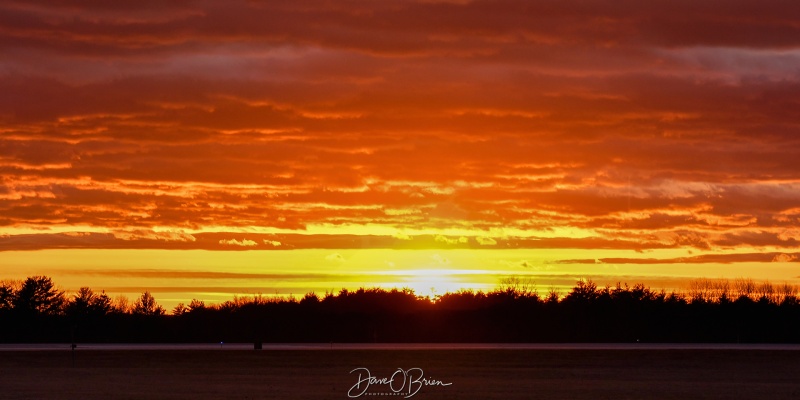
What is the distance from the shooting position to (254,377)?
52.7 meters

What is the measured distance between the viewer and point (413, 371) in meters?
55.9

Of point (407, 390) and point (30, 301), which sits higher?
point (30, 301)

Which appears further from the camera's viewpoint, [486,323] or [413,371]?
[486,323]

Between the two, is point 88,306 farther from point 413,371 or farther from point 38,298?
point 413,371

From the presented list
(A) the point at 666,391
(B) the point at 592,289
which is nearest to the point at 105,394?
(A) the point at 666,391

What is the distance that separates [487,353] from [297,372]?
1660 cm

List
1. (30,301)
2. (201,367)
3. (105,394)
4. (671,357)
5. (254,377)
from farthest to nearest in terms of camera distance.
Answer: (30,301)
(671,357)
(201,367)
(254,377)
(105,394)

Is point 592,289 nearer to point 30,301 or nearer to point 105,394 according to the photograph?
point 30,301

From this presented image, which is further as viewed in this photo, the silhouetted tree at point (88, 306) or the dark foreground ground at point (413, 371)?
the silhouetted tree at point (88, 306)

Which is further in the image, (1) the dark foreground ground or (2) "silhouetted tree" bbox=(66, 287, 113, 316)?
(2) "silhouetted tree" bbox=(66, 287, 113, 316)

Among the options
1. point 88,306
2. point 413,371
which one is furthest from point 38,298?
point 413,371

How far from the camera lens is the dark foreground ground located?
4394 centimetres

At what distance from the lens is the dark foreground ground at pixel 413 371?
1730 inches

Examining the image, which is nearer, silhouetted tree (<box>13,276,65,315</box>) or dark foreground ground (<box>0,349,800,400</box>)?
dark foreground ground (<box>0,349,800,400</box>)
